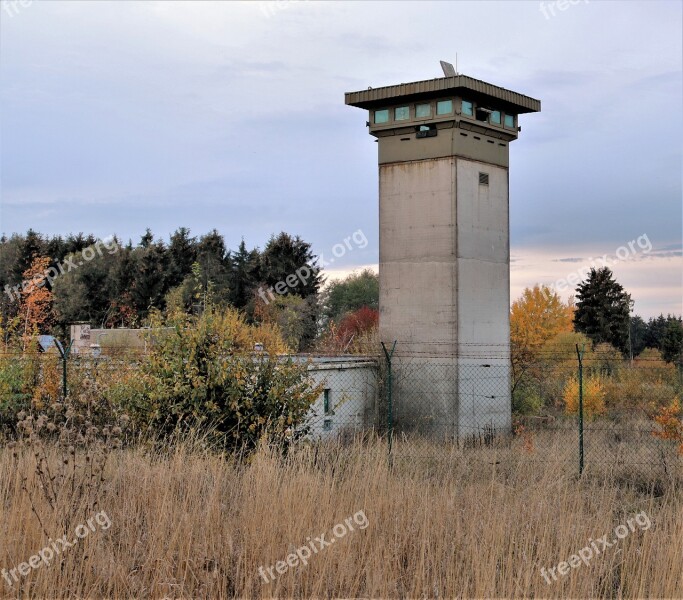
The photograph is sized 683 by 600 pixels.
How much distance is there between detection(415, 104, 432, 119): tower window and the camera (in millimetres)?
24625

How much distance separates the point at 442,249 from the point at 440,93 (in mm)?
4593

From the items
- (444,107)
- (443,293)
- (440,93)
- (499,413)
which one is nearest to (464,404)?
(499,413)

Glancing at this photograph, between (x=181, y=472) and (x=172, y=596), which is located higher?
(x=181, y=472)

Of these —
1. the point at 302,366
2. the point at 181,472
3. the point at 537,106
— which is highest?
the point at 537,106

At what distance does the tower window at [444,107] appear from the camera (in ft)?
79.5

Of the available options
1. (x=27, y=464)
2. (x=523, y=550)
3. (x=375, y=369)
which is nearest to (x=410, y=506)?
(x=523, y=550)

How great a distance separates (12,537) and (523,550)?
4.19 m

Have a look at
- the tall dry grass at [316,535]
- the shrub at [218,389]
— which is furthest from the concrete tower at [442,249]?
the tall dry grass at [316,535]

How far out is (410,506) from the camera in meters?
7.72

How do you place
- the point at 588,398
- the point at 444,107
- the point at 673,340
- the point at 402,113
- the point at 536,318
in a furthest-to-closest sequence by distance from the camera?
1. the point at 673,340
2. the point at 536,318
3. the point at 588,398
4. the point at 402,113
5. the point at 444,107

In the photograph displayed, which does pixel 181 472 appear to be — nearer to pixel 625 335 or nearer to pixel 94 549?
pixel 94 549

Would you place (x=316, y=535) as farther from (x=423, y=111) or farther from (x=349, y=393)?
(x=423, y=111)

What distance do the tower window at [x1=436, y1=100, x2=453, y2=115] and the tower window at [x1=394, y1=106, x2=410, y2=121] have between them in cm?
98

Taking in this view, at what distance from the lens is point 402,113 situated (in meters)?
25.1
